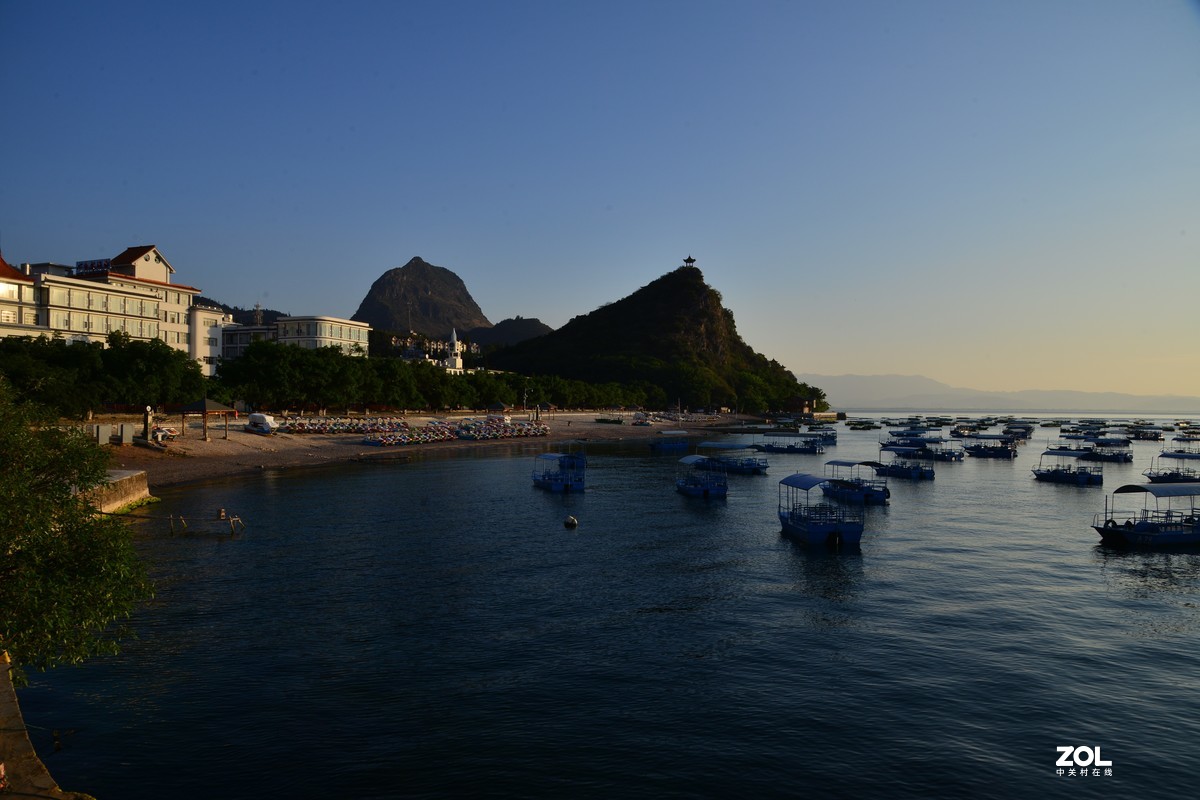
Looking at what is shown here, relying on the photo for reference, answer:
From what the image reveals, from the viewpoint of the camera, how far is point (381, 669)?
26.8m

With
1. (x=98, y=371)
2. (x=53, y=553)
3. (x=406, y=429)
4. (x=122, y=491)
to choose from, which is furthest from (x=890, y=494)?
(x=98, y=371)

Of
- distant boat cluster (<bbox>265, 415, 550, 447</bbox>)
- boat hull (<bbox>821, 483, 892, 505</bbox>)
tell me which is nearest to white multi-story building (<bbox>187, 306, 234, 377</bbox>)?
distant boat cluster (<bbox>265, 415, 550, 447</bbox>)

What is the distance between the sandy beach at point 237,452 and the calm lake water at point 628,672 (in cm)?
3197

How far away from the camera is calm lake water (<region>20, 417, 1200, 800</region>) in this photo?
2014 centimetres

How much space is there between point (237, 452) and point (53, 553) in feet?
271

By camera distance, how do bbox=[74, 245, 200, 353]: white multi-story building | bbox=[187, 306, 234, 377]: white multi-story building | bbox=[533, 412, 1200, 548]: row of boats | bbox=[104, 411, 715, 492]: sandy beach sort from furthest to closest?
bbox=[187, 306, 234, 377]: white multi-story building → bbox=[74, 245, 200, 353]: white multi-story building → bbox=[104, 411, 715, 492]: sandy beach → bbox=[533, 412, 1200, 548]: row of boats

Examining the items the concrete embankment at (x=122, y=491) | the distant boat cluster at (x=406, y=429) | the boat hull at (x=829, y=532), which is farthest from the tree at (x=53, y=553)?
the distant boat cluster at (x=406, y=429)

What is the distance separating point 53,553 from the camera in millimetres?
18109

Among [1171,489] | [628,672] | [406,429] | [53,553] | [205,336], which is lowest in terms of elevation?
[628,672]

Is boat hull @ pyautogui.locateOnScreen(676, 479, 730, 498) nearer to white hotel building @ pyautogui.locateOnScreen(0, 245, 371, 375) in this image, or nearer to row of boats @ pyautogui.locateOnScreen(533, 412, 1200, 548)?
row of boats @ pyautogui.locateOnScreen(533, 412, 1200, 548)

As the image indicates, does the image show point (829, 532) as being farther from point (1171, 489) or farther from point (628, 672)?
point (628, 672)

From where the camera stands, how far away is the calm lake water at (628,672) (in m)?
20.1

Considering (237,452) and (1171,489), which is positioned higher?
(237,452)

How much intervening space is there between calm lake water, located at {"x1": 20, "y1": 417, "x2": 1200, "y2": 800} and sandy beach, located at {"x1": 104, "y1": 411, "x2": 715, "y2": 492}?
31965 mm
